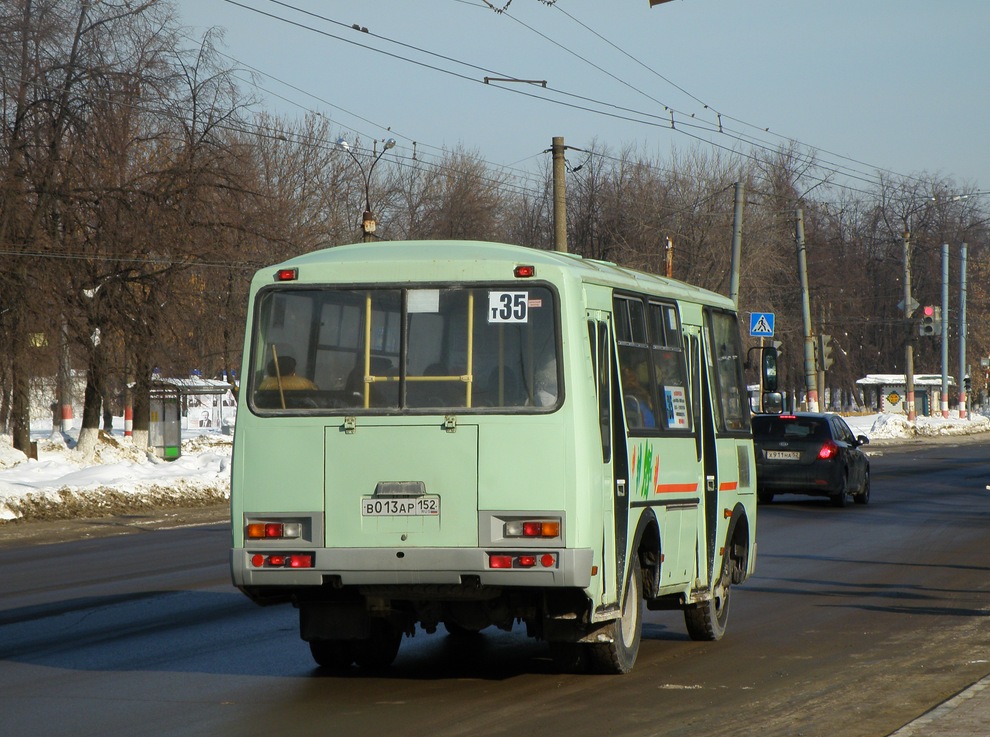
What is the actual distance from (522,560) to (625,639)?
1446mm

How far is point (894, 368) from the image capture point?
100000 mm

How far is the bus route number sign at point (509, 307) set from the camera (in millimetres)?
8312

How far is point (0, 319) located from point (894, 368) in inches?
3115

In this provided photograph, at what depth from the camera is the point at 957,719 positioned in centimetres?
723

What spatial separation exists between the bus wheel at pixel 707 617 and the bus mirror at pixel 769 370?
2194mm

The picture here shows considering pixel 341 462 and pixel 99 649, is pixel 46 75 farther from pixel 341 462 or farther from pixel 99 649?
pixel 341 462

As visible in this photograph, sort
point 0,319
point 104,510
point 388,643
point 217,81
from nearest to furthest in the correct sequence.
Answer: point 388,643 → point 104,510 → point 0,319 → point 217,81

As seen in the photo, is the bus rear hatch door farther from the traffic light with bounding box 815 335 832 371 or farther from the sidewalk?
the traffic light with bounding box 815 335 832 371

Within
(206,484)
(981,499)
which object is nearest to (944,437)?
(981,499)

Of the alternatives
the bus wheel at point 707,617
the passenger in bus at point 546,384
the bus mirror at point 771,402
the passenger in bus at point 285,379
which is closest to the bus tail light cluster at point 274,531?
the passenger in bus at point 285,379

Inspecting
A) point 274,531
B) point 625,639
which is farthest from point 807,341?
point 274,531

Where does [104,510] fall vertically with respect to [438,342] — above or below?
below

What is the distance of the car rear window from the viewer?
25359 millimetres

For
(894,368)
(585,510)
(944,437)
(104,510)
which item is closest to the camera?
(585,510)
